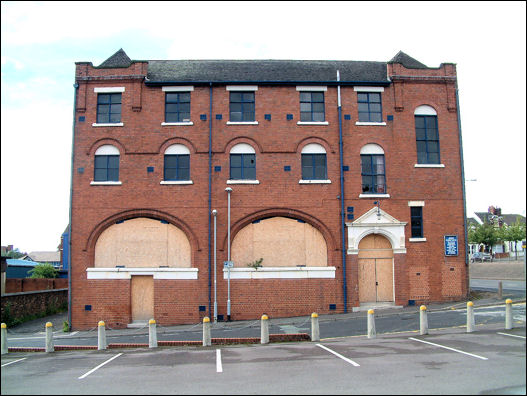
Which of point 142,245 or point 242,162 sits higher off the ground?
point 242,162

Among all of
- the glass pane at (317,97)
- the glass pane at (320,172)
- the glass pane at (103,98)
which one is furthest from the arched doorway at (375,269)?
the glass pane at (103,98)

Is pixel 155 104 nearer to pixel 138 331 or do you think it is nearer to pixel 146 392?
pixel 138 331

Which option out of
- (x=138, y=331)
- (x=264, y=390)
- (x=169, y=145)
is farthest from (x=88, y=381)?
(x=169, y=145)

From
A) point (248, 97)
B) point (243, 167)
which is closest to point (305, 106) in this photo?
point (248, 97)

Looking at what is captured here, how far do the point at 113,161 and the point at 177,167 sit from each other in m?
3.14

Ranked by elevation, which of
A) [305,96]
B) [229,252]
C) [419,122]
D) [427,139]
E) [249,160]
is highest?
[305,96]

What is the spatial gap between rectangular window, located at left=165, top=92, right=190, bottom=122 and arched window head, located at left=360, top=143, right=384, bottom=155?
879cm

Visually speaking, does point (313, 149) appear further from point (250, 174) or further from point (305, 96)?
point (250, 174)

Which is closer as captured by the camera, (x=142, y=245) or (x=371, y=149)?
(x=142, y=245)

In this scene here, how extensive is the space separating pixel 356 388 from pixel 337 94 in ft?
55.7

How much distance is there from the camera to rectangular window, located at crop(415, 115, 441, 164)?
23.4 meters

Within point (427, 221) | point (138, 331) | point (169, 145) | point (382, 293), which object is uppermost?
point (169, 145)

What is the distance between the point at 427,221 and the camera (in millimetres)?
22734

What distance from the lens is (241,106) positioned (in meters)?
23.5
